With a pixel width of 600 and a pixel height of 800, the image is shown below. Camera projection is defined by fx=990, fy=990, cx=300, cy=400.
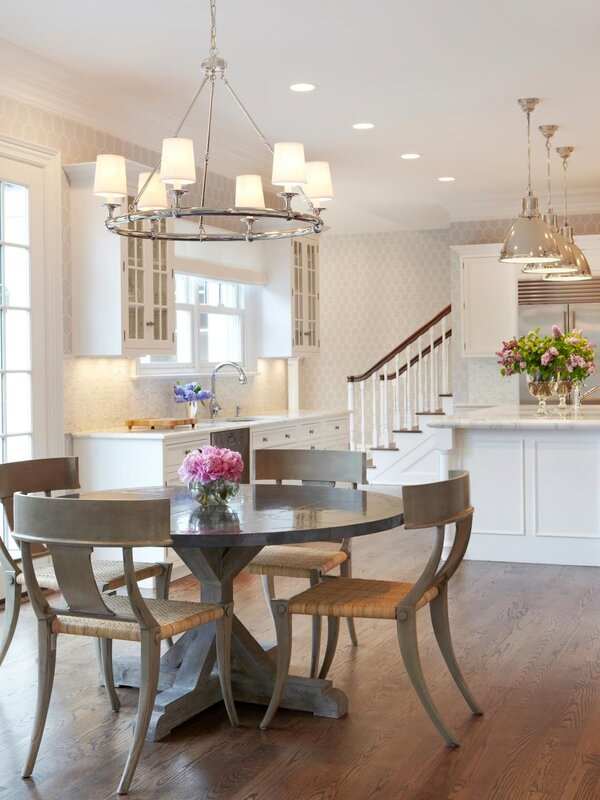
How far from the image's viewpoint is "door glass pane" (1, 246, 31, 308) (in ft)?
16.9

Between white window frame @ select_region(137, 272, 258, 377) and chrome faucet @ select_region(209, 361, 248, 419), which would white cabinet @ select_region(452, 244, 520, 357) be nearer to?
white window frame @ select_region(137, 272, 258, 377)

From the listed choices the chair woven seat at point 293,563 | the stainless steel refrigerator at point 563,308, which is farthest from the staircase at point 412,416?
the chair woven seat at point 293,563

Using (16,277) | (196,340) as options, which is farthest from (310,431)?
(16,277)

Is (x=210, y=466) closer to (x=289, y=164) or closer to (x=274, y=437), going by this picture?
(x=289, y=164)

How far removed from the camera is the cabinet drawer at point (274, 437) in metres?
6.68

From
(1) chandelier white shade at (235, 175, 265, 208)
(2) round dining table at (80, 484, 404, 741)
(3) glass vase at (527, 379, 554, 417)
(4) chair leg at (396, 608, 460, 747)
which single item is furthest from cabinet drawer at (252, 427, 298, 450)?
(4) chair leg at (396, 608, 460, 747)

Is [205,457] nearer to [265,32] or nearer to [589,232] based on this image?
[265,32]

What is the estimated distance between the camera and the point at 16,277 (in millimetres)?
5215

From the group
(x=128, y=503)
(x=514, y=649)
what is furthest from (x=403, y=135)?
(x=128, y=503)

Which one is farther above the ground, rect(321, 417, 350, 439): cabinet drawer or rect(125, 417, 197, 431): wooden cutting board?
rect(125, 417, 197, 431): wooden cutting board

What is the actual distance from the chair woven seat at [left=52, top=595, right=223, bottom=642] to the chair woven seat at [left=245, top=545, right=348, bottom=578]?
26.1 inches

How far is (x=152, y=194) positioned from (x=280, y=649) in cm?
168

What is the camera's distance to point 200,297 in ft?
25.0

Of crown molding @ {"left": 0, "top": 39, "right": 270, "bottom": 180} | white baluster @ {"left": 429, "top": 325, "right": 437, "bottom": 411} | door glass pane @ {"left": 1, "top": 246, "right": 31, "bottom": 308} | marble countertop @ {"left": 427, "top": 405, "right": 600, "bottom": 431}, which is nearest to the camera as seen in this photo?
crown molding @ {"left": 0, "top": 39, "right": 270, "bottom": 180}
